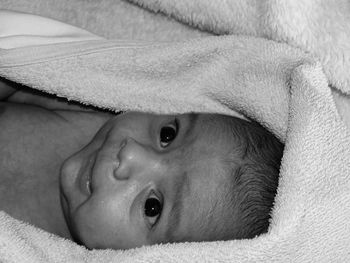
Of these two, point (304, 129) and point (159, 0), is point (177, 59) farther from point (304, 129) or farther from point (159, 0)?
point (304, 129)

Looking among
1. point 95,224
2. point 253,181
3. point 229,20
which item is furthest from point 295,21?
point 95,224

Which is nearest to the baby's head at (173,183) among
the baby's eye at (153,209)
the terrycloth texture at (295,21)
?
the baby's eye at (153,209)

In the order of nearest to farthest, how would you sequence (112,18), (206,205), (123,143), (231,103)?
1. (206,205)
2. (123,143)
3. (231,103)
4. (112,18)

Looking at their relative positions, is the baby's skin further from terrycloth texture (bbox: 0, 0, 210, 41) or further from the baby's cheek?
terrycloth texture (bbox: 0, 0, 210, 41)

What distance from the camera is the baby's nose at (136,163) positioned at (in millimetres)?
1251

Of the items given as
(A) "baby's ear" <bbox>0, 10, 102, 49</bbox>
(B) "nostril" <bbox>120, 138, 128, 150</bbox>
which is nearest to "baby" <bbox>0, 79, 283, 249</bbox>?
(B) "nostril" <bbox>120, 138, 128, 150</bbox>

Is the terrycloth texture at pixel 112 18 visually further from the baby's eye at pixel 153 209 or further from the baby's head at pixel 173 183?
the baby's eye at pixel 153 209

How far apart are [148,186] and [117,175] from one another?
0.23 ft

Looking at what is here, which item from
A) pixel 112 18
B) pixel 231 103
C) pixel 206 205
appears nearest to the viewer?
pixel 206 205

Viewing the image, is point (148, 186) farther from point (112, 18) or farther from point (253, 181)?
point (112, 18)

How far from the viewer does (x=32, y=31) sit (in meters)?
1.42

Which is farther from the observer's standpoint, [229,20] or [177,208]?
[229,20]

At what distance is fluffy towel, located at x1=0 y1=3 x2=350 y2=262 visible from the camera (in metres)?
1.10

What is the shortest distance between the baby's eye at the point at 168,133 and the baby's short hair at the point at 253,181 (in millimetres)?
143
